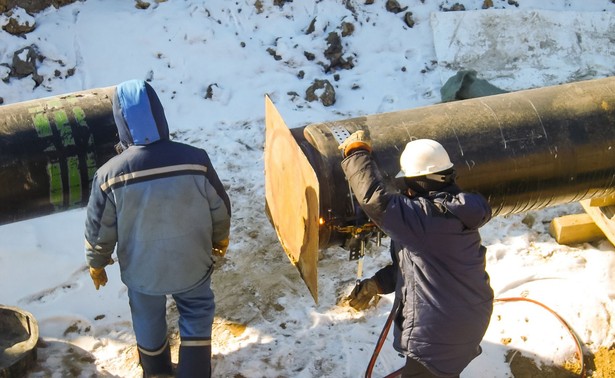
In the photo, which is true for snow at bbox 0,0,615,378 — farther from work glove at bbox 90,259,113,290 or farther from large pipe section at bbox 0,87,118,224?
large pipe section at bbox 0,87,118,224

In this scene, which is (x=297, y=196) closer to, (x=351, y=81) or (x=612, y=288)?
(x=612, y=288)

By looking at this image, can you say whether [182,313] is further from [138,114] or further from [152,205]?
[138,114]

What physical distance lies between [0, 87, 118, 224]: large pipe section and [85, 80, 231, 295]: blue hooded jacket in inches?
29.8

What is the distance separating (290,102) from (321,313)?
2.79 meters

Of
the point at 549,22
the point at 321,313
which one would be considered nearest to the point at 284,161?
the point at 321,313

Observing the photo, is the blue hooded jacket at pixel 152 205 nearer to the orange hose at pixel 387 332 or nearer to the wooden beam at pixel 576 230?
the orange hose at pixel 387 332

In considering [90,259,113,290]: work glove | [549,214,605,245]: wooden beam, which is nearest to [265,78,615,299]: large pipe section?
[549,214,605,245]: wooden beam

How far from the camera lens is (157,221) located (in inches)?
111

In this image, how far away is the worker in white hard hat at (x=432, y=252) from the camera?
97.3 inches

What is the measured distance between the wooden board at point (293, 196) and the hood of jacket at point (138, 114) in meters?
0.62

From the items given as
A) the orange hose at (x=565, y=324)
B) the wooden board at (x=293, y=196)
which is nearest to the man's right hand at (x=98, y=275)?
the wooden board at (x=293, y=196)

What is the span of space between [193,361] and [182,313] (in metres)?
0.24

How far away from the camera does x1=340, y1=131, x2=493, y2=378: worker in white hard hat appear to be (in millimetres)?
2471

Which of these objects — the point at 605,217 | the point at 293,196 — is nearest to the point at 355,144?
the point at 293,196
